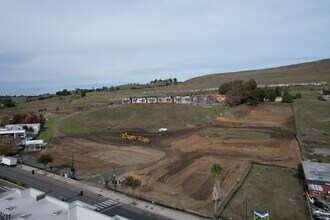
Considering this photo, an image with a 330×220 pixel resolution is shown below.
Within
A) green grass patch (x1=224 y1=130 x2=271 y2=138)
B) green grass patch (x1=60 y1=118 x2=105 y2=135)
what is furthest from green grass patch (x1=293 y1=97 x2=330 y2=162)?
green grass patch (x1=60 y1=118 x2=105 y2=135)

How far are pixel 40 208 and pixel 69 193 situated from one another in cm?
1599

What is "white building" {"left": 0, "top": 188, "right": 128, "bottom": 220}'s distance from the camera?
23.0 m

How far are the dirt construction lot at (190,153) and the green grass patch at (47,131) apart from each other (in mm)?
4803

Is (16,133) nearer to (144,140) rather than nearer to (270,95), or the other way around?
(144,140)

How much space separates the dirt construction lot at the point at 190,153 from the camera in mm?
41750

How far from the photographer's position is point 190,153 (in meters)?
59.4

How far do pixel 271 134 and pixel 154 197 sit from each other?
43.4 m

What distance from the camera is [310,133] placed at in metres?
70.8

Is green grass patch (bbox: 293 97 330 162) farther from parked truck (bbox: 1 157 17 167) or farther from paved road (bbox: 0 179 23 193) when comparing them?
parked truck (bbox: 1 157 17 167)

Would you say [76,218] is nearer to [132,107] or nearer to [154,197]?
[154,197]

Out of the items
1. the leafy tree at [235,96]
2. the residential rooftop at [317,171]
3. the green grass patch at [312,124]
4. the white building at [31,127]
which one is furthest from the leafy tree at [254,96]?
the white building at [31,127]

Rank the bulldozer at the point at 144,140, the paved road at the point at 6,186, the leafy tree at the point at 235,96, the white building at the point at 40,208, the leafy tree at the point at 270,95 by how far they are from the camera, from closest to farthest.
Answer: the white building at the point at 40,208
the paved road at the point at 6,186
the bulldozer at the point at 144,140
the leafy tree at the point at 235,96
the leafy tree at the point at 270,95

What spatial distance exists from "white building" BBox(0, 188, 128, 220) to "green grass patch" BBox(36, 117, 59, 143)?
175 feet

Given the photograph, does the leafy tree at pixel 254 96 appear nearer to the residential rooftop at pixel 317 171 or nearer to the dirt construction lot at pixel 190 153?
the dirt construction lot at pixel 190 153
